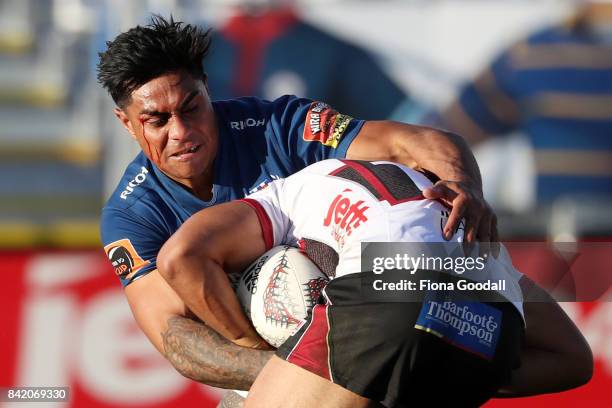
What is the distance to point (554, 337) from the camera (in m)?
3.04

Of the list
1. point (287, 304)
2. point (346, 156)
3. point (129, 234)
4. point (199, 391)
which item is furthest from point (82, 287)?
point (287, 304)

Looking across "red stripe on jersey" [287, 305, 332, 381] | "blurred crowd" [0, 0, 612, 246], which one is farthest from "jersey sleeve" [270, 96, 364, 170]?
"blurred crowd" [0, 0, 612, 246]

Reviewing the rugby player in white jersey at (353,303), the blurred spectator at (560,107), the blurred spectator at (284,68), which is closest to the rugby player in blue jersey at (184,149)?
the rugby player in white jersey at (353,303)

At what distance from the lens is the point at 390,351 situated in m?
2.54

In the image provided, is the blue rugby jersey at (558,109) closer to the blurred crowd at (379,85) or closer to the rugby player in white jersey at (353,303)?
the blurred crowd at (379,85)

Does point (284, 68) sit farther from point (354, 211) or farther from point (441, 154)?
point (354, 211)

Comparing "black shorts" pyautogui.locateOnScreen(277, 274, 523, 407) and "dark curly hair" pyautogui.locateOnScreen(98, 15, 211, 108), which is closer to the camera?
"black shorts" pyautogui.locateOnScreen(277, 274, 523, 407)

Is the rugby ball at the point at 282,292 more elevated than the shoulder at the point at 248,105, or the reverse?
the shoulder at the point at 248,105

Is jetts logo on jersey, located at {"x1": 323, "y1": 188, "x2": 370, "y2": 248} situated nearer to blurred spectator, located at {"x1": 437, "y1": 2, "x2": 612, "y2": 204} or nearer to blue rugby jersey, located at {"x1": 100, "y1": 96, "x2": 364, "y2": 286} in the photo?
blue rugby jersey, located at {"x1": 100, "y1": 96, "x2": 364, "y2": 286}

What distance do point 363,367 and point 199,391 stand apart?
7.99 ft

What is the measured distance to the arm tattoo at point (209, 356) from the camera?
2941mm

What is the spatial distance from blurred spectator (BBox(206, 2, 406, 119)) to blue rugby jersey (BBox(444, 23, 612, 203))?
0.51m

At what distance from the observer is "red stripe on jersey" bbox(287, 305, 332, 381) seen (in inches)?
102

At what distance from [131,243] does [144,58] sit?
0.61m
